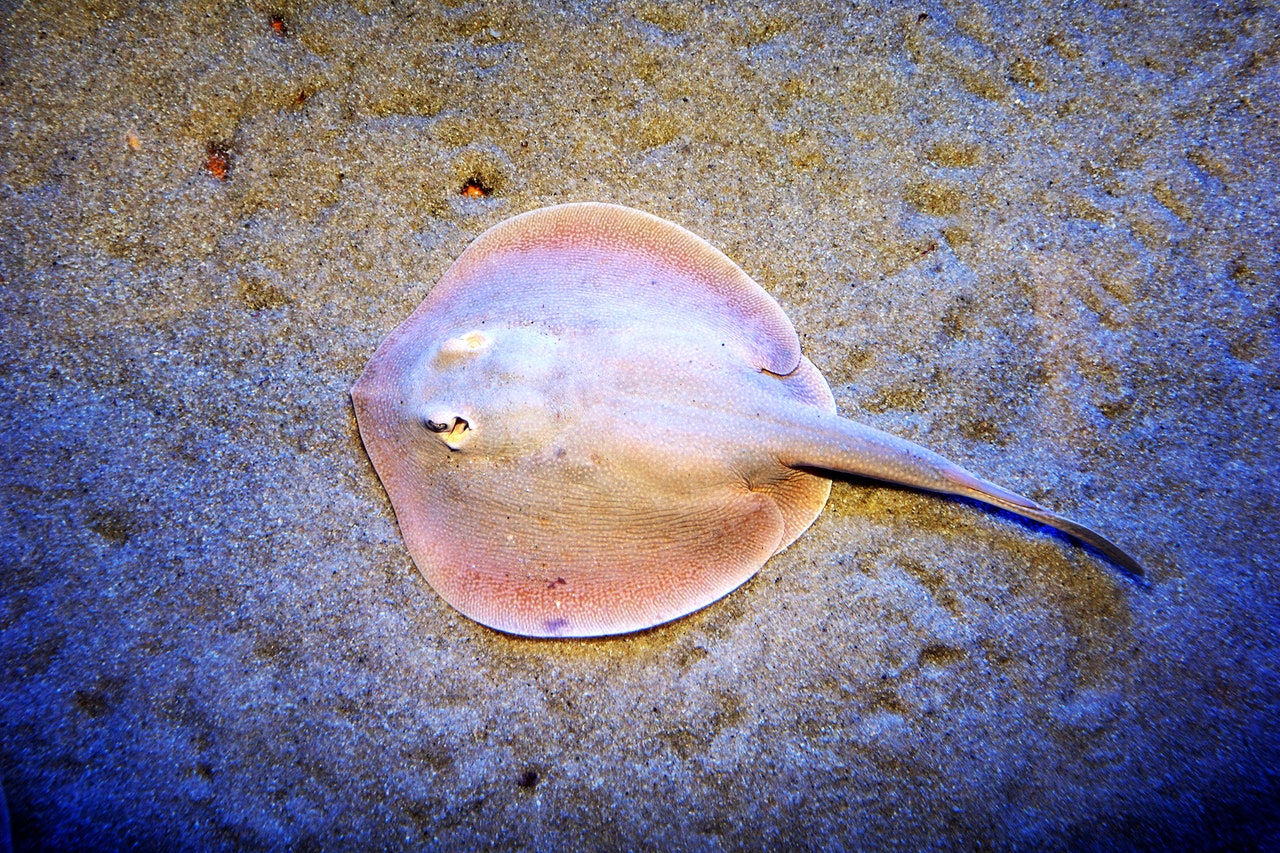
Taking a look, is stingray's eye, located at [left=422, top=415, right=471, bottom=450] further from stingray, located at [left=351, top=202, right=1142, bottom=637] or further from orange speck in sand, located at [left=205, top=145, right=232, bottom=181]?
orange speck in sand, located at [left=205, top=145, right=232, bottom=181]

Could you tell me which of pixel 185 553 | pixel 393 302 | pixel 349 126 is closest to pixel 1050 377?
pixel 393 302

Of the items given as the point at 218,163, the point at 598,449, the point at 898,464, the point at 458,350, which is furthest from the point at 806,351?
the point at 218,163

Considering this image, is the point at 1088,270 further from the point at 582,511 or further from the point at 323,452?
the point at 323,452

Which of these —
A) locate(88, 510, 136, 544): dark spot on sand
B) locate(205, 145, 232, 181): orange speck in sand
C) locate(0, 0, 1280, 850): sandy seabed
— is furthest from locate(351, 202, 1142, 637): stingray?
locate(205, 145, 232, 181): orange speck in sand

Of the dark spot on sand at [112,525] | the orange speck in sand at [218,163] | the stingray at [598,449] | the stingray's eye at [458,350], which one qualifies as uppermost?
the orange speck in sand at [218,163]

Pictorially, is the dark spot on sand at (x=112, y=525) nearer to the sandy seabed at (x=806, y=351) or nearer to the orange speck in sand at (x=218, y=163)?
the sandy seabed at (x=806, y=351)

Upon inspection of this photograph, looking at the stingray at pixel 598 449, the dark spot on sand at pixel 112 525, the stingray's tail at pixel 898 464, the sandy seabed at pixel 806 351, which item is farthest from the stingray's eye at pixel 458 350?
the dark spot on sand at pixel 112 525

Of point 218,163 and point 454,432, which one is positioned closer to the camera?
point 454,432

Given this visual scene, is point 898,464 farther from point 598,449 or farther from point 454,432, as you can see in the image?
point 454,432
